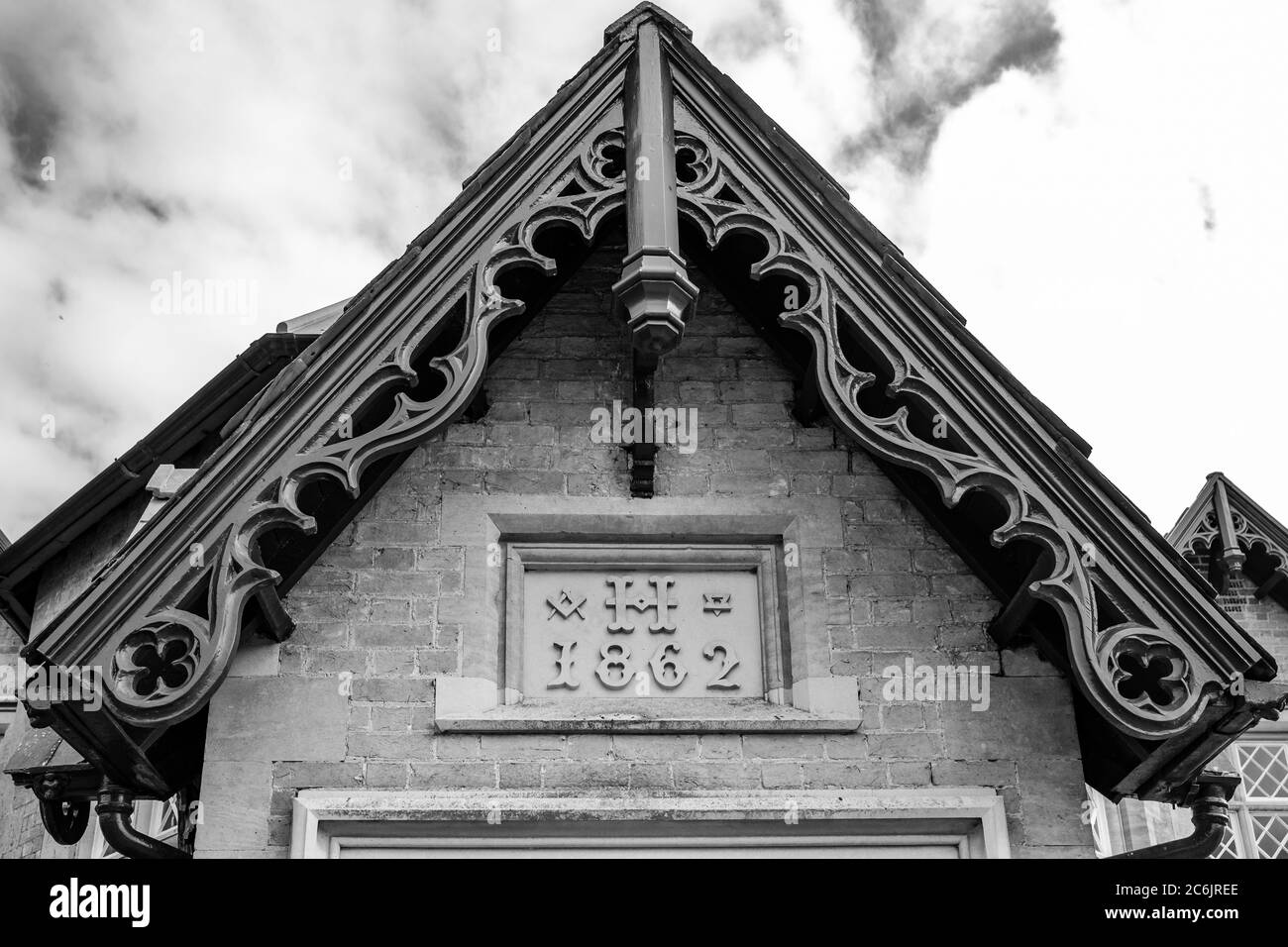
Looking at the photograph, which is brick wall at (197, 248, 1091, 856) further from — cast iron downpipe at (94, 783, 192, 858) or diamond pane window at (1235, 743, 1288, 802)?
diamond pane window at (1235, 743, 1288, 802)

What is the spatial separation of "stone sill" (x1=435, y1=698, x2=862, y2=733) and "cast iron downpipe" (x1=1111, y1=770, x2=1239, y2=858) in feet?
4.31

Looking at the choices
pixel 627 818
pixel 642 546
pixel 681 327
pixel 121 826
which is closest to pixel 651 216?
pixel 681 327

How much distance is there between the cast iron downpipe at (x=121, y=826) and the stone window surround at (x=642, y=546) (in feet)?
3.86

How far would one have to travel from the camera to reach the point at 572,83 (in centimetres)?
630

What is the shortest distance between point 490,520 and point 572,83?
6.26 ft

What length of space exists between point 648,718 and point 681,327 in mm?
1554

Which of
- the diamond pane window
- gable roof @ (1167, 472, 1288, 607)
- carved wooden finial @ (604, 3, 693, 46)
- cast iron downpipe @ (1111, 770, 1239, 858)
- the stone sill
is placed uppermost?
gable roof @ (1167, 472, 1288, 607)

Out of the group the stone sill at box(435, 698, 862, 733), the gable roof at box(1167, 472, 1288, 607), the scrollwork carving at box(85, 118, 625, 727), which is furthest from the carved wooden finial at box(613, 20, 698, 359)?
the gable roof at box(1167, 472, 1288, 607)

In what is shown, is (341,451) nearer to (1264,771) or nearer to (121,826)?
(121,826)

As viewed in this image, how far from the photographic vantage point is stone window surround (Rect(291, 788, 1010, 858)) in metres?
5.58

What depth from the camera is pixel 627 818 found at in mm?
5598

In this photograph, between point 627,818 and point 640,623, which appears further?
point 640,623
